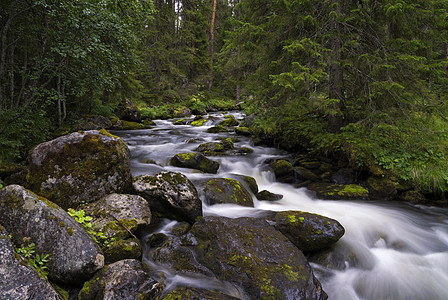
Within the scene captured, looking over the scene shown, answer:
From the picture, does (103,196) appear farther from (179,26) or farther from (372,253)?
(179,26)

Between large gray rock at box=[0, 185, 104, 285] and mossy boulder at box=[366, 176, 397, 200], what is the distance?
6599 millimetres

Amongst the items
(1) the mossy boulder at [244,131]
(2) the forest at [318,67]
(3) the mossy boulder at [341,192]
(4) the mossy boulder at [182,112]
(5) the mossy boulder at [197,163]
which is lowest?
(3) the mossy boulder at [341,192]

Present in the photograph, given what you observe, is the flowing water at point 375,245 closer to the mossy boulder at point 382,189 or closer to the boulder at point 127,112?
the mossy boulder at point 382,189

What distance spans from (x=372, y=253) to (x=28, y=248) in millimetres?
5279

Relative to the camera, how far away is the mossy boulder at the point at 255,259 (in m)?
2.95

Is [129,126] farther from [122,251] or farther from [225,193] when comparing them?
[122,251]

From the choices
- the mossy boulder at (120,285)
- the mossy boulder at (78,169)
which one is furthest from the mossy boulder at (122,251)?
the mossy boulder at (78,169)

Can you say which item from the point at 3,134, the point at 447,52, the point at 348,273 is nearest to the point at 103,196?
the point at 3,134

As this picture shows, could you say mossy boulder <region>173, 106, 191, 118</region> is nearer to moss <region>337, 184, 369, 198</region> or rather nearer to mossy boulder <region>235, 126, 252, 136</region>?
mossy boulder <region>235, 126, 252, 136</region>

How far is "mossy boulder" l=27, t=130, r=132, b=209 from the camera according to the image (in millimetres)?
4027

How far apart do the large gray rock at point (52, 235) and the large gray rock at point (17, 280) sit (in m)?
0.44

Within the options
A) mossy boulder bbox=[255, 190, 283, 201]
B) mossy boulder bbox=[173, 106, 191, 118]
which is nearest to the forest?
mossy boulder bbox=[255, 190, 283, 201]

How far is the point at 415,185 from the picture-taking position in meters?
6.00

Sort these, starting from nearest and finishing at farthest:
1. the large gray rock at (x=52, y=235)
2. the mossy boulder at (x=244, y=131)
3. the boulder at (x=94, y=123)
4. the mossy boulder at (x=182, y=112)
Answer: the large gray rock at (x=52, y=235) < the boulder at (x=94, y=123) < the mossy boulder at (x=244, y=131) < the mossy boulder at (x=182, y=112)
